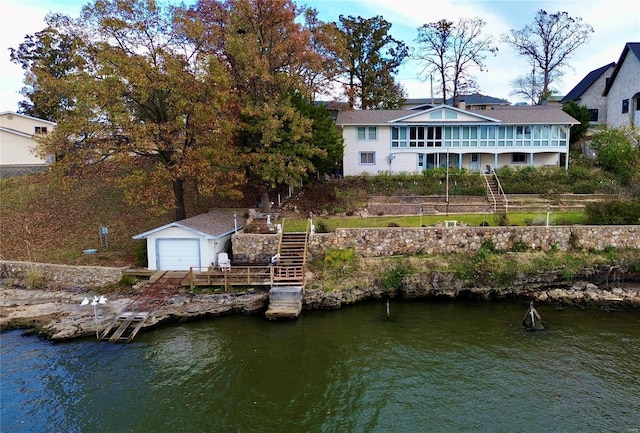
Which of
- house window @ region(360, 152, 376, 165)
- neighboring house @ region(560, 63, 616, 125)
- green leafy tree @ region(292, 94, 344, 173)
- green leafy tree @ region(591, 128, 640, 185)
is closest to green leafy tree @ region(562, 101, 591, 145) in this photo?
green leafy tree @ region(591, 128, 640, 185)

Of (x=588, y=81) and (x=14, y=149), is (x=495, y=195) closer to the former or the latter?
(x=588, y=81)

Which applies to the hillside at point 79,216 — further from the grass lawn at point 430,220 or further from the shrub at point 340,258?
the shrub at point 340,258

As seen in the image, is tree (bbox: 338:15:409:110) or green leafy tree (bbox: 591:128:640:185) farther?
tree (bbox: 338:15:409:110)

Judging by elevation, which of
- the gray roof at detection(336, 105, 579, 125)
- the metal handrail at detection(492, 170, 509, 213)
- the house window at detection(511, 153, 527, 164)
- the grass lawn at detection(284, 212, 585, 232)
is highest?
the gray roof at detection(336, 105, 579, 125)

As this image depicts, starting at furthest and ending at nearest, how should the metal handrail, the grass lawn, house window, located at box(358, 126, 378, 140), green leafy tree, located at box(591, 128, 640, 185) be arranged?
1. house window, located at box(358, 126, 378, 140)
2. green leafy tree, located at box(591, 128, 640, 185)
3. the metal handrail
4. the grass lawn

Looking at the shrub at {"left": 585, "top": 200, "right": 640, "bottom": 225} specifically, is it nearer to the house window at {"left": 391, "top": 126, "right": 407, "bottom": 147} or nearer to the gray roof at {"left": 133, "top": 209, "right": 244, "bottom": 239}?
the house window at {"left": 391, "top": 126, "right": 407, "bottom": 147}

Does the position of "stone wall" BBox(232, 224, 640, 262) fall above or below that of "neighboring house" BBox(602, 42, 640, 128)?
below

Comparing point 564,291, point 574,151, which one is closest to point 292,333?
point 564,291
